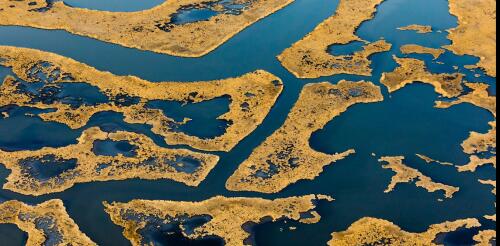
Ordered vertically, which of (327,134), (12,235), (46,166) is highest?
(327,134)

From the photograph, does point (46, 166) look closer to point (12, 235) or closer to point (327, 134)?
point (12, 235)

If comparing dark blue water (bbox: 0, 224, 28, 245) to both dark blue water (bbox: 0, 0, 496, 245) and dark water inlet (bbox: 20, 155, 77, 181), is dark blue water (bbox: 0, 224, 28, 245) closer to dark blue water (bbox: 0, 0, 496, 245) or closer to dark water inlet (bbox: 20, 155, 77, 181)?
dark blue water (bbox: 0, 0, 496, 245)

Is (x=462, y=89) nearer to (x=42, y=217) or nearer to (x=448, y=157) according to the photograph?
(x=448, y=157)

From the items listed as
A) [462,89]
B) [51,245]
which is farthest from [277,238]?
[462,89]

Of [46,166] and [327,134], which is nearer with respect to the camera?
[46,166]

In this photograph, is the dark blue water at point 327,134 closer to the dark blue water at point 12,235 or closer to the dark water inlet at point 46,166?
the dark water inlet at point 46,166

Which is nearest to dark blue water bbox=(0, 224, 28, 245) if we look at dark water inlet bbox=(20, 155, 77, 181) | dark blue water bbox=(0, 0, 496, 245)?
dark blue water bbox=(0, 0, 496, 245)

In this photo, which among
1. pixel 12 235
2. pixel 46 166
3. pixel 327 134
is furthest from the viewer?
pixel 327 134

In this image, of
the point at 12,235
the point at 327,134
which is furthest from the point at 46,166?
the point at 327,134
